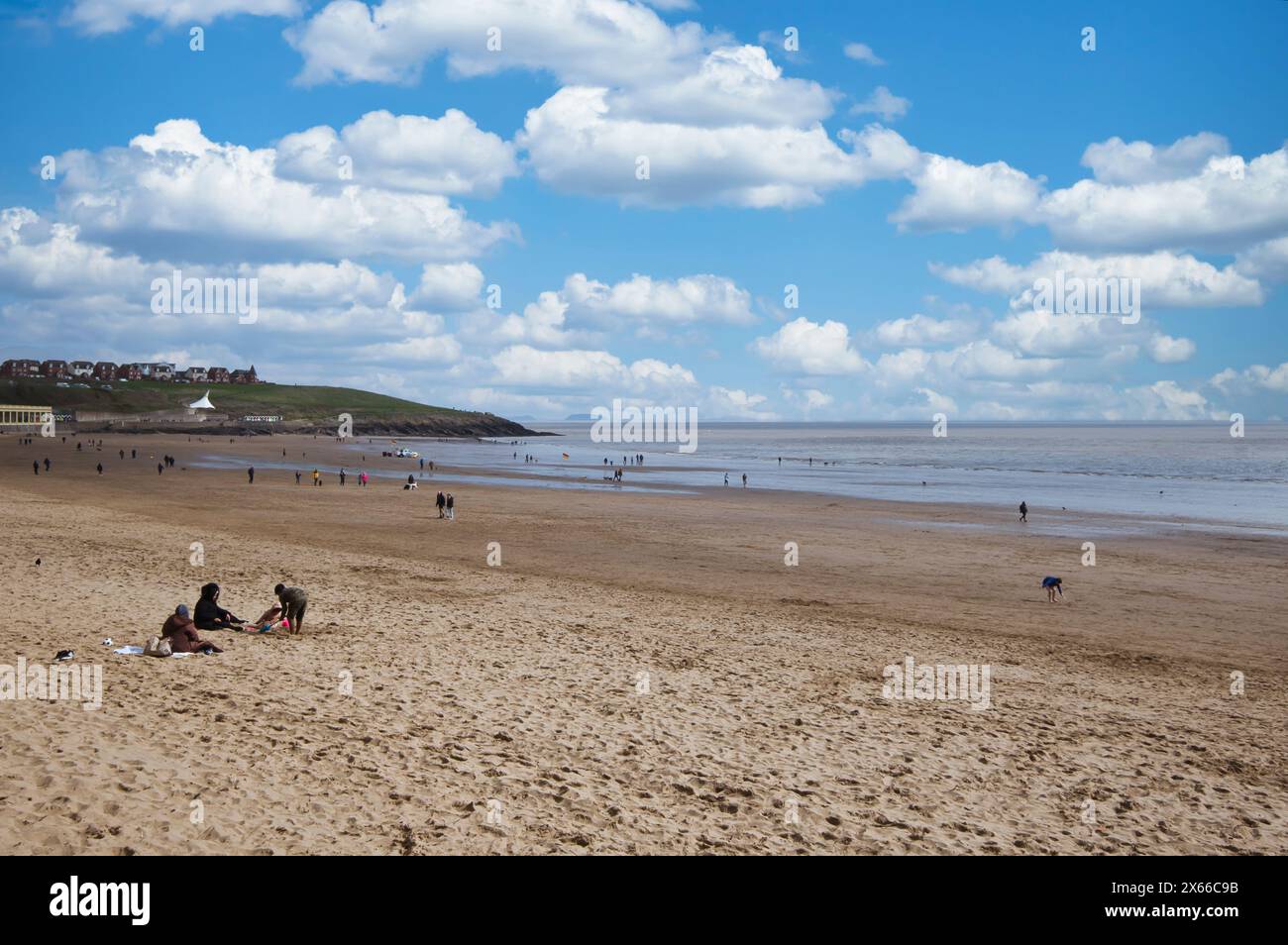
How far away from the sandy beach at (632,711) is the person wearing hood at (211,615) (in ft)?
0.79

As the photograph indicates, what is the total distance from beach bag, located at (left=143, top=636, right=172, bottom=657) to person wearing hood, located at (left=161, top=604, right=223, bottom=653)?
15 cm

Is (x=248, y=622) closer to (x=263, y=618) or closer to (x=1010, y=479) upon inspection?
(x=263, y=618)

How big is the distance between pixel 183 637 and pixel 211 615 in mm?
1758

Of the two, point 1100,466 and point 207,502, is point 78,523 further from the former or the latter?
point 1100,466

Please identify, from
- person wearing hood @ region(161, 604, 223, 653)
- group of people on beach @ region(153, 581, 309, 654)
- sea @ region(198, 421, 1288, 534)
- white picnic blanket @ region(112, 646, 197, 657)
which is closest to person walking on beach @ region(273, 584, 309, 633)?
group of people on beach @ region(153, 581, 309, 654)

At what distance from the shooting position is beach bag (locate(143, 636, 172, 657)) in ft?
44.0

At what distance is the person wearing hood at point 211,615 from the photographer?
1545cm

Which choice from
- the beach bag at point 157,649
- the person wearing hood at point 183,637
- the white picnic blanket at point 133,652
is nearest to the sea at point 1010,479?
the person wearing hood at point 183,637

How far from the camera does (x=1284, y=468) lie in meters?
95.5

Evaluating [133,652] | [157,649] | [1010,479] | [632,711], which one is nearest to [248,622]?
[133,652]

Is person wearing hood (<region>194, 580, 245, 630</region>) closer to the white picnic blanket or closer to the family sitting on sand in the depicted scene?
the family sitting on sand
